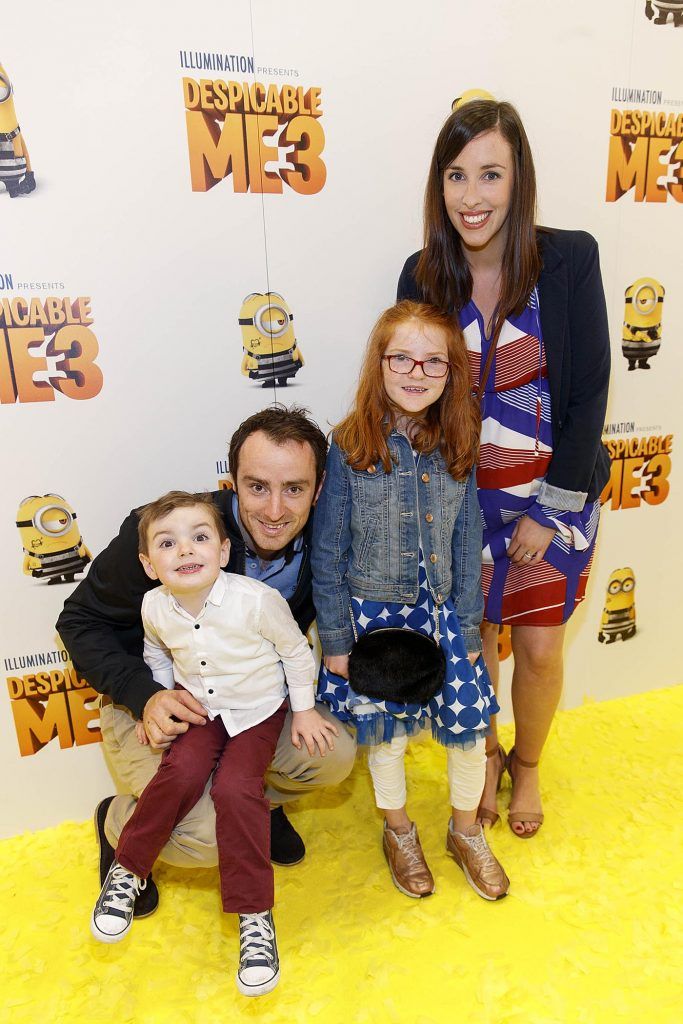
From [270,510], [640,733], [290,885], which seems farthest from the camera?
[640,733]

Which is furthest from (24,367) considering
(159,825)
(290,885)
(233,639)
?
(290,885)

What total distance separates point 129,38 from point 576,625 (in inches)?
83.9

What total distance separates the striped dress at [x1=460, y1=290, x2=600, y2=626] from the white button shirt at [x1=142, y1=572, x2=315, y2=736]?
55cm

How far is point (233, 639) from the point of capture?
165cm

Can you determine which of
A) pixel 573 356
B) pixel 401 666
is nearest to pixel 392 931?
pixel 401 666

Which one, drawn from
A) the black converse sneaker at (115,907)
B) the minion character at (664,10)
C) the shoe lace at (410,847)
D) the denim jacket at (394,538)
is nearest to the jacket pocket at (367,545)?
the denim jacket at (394,538)

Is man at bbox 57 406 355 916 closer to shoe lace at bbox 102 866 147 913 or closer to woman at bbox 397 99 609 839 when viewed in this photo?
shoe lace at bbox 102 866 147 913

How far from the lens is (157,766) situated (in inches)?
69.4

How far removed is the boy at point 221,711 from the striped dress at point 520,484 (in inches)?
21.9

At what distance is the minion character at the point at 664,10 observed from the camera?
2.10 meters

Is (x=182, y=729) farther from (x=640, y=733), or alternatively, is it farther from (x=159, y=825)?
(x=640, y=733)

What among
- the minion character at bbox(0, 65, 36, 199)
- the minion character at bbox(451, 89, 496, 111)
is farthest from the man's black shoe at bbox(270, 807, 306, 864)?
the minion character at bbox(451, 89, 496, 111)

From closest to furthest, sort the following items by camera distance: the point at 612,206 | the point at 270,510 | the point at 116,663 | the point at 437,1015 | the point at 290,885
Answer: the point at 437,1015 → the point at 270,510 → the point at 116,663 → the point at 290,885 → the point at 612,206

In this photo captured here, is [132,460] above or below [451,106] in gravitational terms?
below
